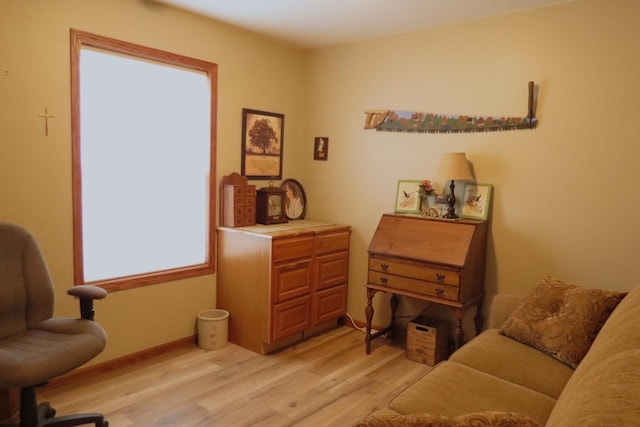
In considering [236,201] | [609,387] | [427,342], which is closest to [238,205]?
[236,201]

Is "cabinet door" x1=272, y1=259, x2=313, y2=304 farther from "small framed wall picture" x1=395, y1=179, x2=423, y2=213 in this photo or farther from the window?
"small framed wall picture" x1=395, y1=179, x2=423, y2=213

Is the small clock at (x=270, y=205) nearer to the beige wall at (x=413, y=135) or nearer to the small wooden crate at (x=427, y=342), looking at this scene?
the beige wall at (x=413, y=135)

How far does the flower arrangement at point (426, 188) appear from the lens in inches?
129

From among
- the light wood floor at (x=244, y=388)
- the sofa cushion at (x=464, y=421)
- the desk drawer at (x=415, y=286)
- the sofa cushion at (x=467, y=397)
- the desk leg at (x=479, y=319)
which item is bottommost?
the light wood floor at (x=244, y=388)

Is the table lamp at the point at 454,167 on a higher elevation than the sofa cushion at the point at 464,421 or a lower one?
higher

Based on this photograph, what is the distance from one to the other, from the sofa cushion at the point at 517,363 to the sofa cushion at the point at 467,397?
0.08 m

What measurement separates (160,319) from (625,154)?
318 centimetres

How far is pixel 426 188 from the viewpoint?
3.28 meters

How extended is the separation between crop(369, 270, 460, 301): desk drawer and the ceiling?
70.9 inches

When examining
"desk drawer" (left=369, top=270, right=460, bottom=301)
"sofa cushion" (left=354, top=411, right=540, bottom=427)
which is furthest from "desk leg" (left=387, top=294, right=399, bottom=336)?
"sofa cushion" (left=354, top=411, right=540, bottom=427)

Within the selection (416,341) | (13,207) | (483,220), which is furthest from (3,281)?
(483,220)

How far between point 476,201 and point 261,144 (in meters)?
1.78

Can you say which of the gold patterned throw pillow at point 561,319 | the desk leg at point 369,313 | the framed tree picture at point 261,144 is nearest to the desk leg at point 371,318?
the desk leg at point 369,313

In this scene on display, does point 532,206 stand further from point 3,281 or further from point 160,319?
point 3,281
